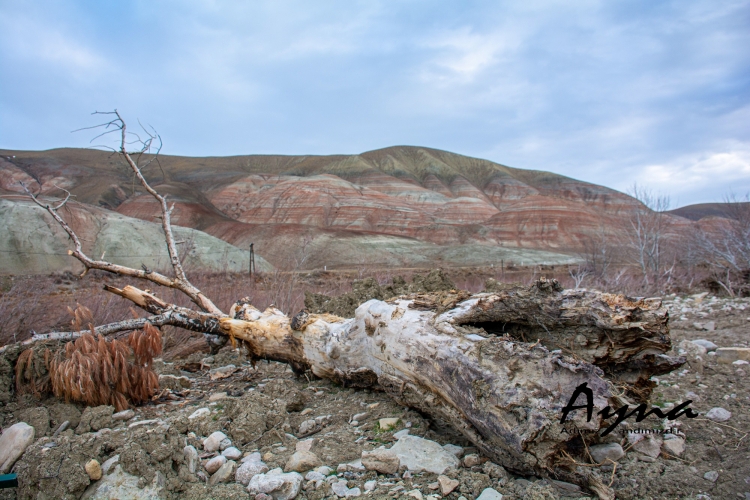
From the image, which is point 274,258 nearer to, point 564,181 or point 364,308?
point 364,308

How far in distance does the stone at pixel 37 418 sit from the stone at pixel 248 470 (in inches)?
60.6

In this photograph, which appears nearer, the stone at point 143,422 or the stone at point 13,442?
the stone at point 13,442

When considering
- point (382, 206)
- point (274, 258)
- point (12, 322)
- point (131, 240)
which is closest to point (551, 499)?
point (12, 322)

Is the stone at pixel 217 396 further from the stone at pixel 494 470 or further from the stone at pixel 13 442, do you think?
the stone at pixel 494 470

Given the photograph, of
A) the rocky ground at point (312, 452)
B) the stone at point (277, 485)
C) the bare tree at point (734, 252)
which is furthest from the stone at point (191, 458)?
the bare tree at point (734, 252)

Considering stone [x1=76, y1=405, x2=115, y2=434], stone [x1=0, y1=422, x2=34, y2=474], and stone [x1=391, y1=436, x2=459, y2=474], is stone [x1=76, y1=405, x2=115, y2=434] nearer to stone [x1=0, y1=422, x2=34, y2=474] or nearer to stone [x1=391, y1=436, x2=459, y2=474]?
stone [x1=0, y1=422, x2=34, y2=474]

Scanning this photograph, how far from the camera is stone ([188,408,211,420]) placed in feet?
10.6

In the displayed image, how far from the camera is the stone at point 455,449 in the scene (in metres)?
2.59

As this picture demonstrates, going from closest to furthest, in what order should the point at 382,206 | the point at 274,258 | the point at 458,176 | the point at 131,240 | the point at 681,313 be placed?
1. the point at 681,313
2. the point at 131,240
3. the point at 274,258
4. the point at 382,206
5. the point at 458,176

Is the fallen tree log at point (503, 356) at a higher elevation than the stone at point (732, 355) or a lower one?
higher

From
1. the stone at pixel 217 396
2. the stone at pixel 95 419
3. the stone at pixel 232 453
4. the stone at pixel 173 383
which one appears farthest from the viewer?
the stone at pixel 173 383

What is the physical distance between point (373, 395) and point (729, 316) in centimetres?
680

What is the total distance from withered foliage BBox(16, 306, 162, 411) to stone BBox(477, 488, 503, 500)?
280 centimetres

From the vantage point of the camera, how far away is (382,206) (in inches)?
2485
